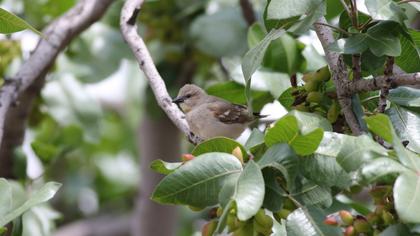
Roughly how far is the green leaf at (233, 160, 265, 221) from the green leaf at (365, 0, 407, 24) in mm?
549

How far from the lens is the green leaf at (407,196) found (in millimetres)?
1786

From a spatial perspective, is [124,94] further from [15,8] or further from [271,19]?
[271,19]

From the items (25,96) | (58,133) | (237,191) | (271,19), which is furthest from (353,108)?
(58,133)

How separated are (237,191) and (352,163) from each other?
295mm

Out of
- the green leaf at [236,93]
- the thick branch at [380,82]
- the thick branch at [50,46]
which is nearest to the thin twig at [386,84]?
the thick branch at [380,82]

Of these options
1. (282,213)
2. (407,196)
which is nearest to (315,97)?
(282,213)

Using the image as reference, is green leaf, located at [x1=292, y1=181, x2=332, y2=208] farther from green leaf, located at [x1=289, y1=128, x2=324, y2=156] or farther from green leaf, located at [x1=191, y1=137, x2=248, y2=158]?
green leaf, located at [x1=191, y1=137, x2=248, y2=158]

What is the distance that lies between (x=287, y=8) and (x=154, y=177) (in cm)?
315

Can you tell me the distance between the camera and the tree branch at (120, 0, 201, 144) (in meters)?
2.95

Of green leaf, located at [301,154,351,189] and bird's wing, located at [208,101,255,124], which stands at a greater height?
green leaf, located at [301,154,351,189]

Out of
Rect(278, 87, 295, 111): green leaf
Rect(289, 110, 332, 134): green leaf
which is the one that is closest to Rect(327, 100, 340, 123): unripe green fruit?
Rect(289, 110, 332, 134): green leaf

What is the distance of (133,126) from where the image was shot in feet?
22.7

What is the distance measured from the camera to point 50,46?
11.8ft

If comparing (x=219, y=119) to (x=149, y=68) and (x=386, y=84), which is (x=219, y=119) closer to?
(x=149, y=68)
